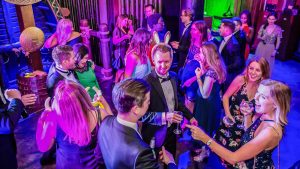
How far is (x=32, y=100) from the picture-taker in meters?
2.35

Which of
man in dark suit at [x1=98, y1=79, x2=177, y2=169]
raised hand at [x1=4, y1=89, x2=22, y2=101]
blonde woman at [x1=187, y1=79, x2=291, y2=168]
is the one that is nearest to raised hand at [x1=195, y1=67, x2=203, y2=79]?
blonde woman at [x1=187, y1=79, x2=291, y2=168]

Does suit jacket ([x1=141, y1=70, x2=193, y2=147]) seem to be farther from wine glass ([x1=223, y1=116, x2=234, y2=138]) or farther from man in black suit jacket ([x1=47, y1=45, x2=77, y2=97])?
man in black suit jacket ([x1=47, y1=45, x2=77, y2=97])

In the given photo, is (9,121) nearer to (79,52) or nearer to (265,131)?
(79,52)

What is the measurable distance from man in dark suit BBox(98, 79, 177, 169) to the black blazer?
2924mm

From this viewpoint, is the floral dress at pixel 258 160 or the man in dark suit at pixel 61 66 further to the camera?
the man in dark suit at pixel 61 66

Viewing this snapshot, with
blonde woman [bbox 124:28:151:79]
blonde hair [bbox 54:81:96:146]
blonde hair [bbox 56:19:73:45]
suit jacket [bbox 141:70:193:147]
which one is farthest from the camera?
blonde hair [bbox 56:19:73:45]

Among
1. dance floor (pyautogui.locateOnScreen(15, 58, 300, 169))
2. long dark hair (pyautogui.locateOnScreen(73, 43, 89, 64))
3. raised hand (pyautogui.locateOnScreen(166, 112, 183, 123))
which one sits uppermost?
long dark hair (pyautogui.locateOnScreen(73, 43, 89, 64))

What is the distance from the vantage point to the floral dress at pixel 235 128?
2695 mm

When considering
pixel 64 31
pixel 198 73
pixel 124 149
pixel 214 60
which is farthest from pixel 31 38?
pixel 124 149

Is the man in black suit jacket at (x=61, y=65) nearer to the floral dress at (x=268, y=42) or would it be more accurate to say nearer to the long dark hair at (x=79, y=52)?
the long dark hair at (x=79, y=52)

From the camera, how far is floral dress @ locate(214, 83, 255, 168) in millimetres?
2695

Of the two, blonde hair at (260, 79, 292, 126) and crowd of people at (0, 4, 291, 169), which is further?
blonde hair at (260, 79, 292, 126)

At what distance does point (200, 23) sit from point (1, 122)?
326cm

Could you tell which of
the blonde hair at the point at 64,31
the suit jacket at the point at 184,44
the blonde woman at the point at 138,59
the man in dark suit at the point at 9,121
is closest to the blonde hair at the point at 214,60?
the blonde woman at the point at 138,59
